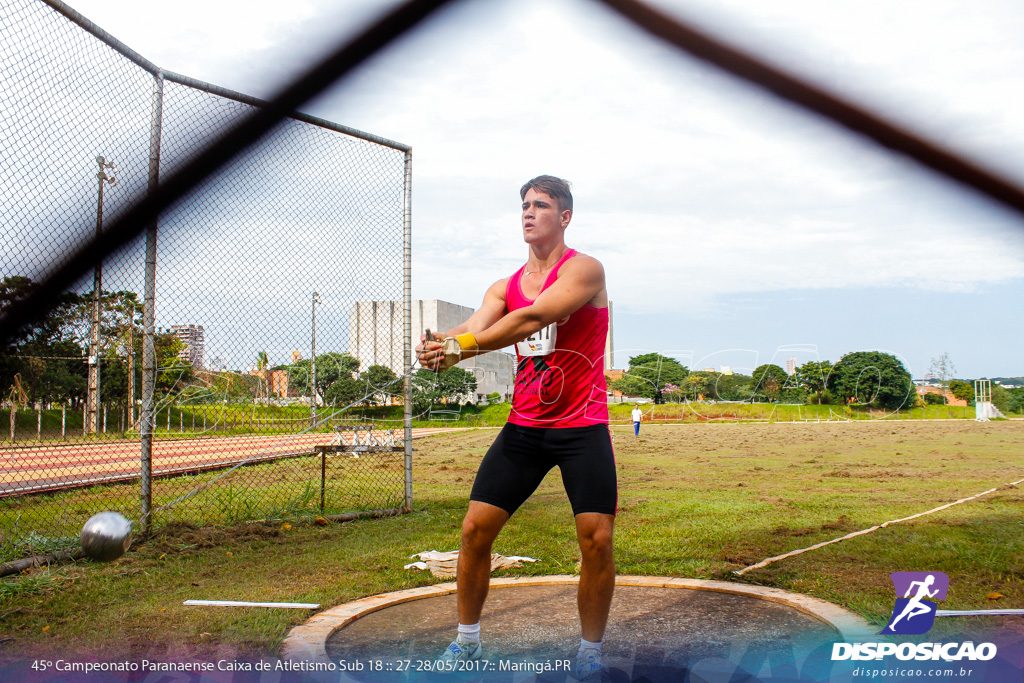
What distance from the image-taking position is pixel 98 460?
28.0ft

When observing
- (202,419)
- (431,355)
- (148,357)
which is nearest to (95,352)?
(148,357)

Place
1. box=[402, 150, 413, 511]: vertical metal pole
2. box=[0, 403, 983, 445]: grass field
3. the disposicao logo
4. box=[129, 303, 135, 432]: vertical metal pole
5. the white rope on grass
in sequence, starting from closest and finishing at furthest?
the disposicao logo → the white rope on grass → box=[129, 303, 135, 432]: vertical metal pole → box=[0, 403, 983, 445]: grass field → box=[402, 150, 413, 511]: vertical metal pole

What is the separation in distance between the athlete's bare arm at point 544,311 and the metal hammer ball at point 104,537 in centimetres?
137

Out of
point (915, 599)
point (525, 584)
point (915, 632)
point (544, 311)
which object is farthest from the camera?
point (525, 584)

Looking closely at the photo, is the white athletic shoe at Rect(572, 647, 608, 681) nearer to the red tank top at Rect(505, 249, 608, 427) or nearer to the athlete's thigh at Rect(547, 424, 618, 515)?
the athlete's thigh at Rect(547, 424, 618, 515)

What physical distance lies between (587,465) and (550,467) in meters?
0.19

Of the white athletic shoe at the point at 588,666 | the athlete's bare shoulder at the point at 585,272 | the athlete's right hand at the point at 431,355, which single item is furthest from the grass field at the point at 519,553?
the athlete's bare shoulder at the point at 585,272

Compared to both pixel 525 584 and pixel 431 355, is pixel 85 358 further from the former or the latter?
pixel 431 355

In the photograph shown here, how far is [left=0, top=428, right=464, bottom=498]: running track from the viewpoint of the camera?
25.7 feet

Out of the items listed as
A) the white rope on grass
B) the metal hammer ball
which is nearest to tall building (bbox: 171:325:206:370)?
the metal hammer ball

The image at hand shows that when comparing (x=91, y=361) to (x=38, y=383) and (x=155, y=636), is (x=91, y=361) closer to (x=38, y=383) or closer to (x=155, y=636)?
(x=38, y=383)

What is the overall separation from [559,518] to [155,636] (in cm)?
400

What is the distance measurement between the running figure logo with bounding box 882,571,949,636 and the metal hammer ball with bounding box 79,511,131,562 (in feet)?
10.3

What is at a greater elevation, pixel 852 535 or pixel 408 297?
pixel 408 297
